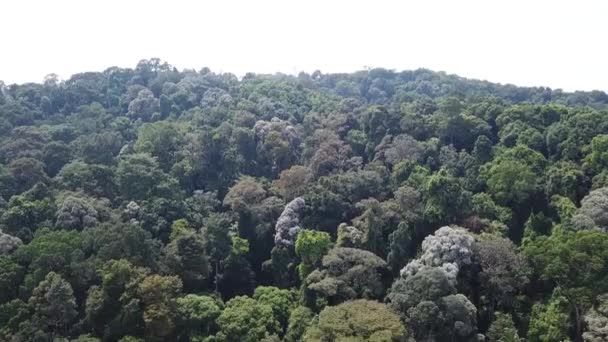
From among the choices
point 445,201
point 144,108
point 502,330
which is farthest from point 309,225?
point 144,108

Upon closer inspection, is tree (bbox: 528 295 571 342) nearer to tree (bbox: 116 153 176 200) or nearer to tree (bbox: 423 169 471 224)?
tree (bbox: 423 169 471 224)

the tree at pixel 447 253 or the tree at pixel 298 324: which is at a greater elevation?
the tree at pixel 447 253

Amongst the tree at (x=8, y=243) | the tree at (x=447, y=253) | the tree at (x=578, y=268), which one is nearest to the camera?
the tree at (x=578, y=268)

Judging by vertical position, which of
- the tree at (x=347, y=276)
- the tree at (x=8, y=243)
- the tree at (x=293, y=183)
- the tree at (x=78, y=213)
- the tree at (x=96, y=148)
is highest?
the tree at (x=96, y=148)

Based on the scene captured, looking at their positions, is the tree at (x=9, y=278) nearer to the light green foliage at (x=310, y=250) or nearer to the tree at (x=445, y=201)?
the light green foliage at (x=310, y=250)

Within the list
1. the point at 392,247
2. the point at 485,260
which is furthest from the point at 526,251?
the point at 392,247

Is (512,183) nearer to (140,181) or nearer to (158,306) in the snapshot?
(158,306)

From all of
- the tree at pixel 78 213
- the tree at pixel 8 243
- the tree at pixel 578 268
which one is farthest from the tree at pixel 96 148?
the tree at pixel 578 268
